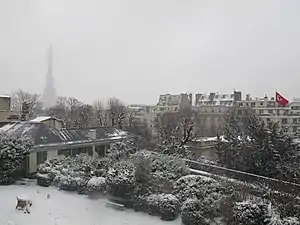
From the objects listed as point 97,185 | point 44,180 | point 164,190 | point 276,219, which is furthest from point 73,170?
point 276,219

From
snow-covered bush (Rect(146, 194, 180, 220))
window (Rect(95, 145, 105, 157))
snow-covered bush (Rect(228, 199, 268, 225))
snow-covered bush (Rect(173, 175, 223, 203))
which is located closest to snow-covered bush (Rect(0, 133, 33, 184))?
window (Rect(95, 145, 105, 157))

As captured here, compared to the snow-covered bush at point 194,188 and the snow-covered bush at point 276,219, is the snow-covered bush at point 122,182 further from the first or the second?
the snow-covered bush at point 276,219

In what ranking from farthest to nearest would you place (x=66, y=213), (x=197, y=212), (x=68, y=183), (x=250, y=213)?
(x=68, y=183)
(x=66, y=213)
(x=197, y=212)
(x=250, y=213)

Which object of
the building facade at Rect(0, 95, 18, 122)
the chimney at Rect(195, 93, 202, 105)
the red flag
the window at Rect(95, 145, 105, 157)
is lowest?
the window at Rect(95, 145, 105, 157)

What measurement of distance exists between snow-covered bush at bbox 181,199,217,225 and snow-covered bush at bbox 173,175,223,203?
0.47 metres

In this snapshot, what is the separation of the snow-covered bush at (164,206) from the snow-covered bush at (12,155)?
336 inches

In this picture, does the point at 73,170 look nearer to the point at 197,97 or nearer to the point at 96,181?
the point at 96,181

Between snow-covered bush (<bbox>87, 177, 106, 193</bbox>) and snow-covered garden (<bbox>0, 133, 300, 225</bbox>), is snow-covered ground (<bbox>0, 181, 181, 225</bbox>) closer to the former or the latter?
snow-covered garden (<bbox>0, 133, 300, 225</bbox>)

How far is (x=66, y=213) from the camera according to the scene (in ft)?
41.4

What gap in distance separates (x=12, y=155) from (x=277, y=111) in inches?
1847

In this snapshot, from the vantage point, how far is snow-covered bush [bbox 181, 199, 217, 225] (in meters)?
11.2

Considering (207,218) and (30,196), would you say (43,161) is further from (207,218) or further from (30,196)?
(207,218)

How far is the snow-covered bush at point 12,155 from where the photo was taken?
57.3 ft

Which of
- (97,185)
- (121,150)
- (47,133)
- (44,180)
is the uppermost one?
(47,133)
